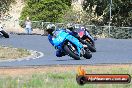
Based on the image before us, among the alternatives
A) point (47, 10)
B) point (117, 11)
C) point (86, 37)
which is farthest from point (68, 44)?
point (47, 10)

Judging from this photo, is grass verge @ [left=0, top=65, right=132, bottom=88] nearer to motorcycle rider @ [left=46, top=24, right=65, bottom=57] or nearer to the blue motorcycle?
motorcycle rider @ [left=46, top=24, right=65, bottom=57]

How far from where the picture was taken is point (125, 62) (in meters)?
19.5

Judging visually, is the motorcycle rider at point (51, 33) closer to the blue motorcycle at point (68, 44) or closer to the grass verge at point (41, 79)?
the blue motorcycle at point (68, 44)

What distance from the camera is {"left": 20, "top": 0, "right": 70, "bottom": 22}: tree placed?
52438mm

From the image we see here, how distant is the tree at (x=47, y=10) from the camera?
5244 centimetres

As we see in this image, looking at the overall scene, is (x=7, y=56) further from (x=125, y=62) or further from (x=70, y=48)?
(x=125, y=62)

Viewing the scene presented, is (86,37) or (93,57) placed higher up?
(86,37)

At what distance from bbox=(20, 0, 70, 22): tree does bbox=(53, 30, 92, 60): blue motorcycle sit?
31.8 meters

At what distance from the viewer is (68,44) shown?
797 inches

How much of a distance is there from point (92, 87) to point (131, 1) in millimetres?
37777

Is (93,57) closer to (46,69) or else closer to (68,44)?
(68,44)

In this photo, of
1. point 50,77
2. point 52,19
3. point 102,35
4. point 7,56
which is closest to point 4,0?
point 52,19

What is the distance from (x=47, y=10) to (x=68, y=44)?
3303 cm

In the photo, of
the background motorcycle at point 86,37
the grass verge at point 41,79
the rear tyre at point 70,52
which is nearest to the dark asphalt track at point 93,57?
the rear tyre at point 70,52
